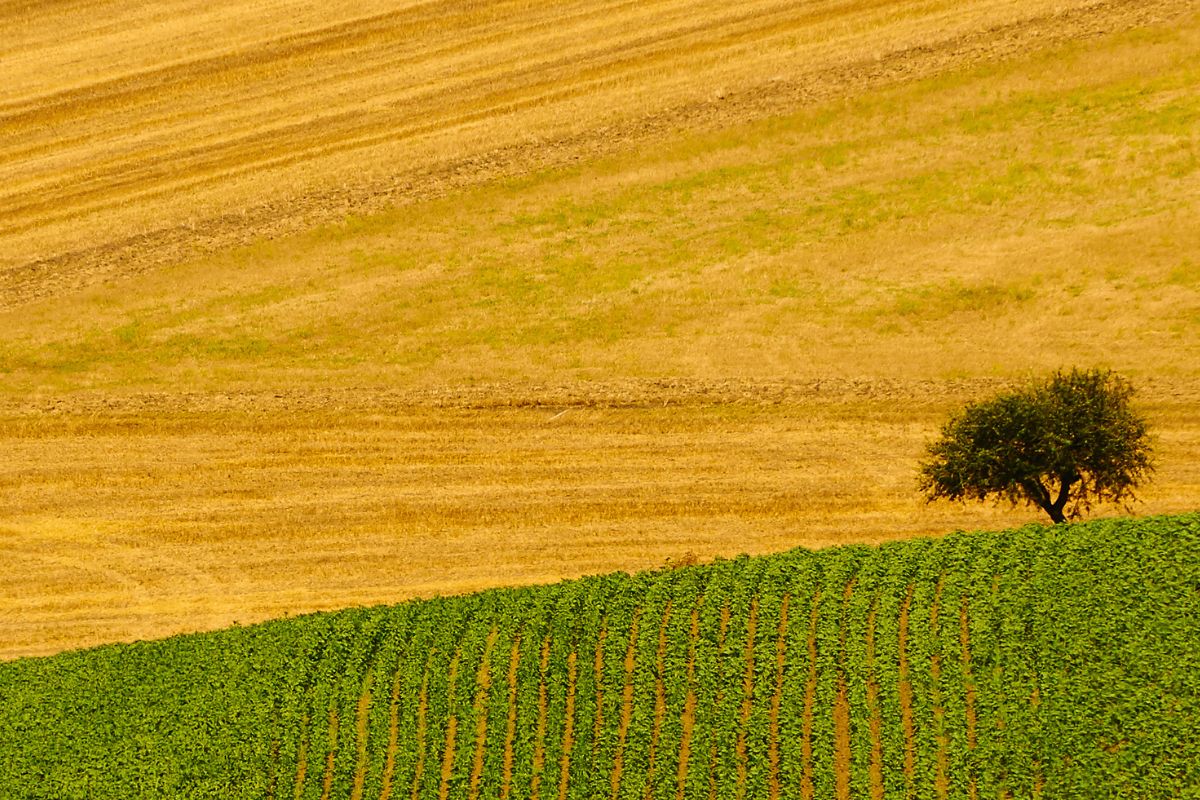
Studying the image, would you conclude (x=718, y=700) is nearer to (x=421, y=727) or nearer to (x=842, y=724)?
(x=842, y=724)

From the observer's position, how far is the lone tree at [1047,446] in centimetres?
3588

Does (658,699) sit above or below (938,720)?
above

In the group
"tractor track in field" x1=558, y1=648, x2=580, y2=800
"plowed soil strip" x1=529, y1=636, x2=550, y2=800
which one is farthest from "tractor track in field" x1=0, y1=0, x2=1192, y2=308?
"tractor track in field" x1=558, y1=648, x2=580, y2=800

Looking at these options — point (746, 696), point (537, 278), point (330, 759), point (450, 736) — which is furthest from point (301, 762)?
point (537, 278)

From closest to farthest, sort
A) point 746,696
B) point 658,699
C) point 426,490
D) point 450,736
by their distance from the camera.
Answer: point 746,696 < point 658,699 < point 450,736 < point 426,490

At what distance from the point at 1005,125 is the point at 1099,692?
80.2ft

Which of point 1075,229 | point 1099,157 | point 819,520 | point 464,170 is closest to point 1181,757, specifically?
point 819,520

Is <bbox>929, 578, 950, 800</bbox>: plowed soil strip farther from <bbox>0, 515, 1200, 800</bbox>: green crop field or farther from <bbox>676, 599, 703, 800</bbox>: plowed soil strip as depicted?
<bbox>676, 599, 703, 800</bbox>: plowed soil strip

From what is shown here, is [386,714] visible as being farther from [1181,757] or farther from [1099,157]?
[1099,157]

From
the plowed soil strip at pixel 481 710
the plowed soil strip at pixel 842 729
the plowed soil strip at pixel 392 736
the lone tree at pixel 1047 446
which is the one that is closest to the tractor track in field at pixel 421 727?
the plowed soil strip at pixel 392 736

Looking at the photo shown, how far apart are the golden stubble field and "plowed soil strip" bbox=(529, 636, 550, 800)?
13.1 feet

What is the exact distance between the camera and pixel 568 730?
35562 mm

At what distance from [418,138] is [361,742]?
26.2m

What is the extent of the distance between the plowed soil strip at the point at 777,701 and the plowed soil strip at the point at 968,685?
4.91m
